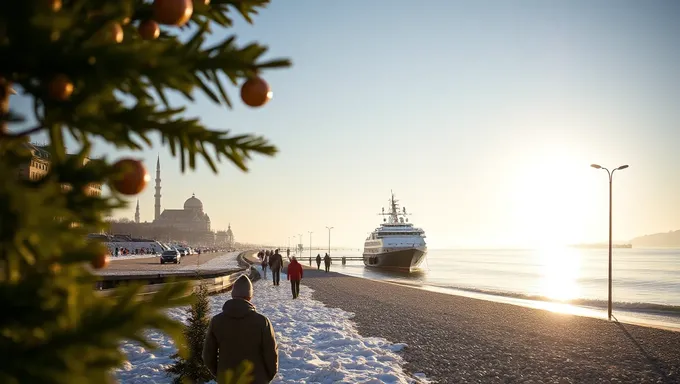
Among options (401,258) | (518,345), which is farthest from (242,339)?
(401,258)

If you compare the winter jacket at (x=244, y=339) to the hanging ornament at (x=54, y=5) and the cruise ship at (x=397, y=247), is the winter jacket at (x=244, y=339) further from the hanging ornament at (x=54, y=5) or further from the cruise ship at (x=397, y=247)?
the cruise ship at (x=397, y=247)

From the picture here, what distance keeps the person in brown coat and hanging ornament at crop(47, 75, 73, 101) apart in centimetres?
407

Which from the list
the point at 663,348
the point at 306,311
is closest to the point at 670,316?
the point at 663,348

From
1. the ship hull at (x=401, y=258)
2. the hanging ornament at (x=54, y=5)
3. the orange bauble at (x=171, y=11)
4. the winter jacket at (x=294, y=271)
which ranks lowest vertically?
the ship hull at (x=401, y=258)

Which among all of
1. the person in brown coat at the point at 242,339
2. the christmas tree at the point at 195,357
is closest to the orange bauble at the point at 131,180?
the person in brown coat at the point at 242,339

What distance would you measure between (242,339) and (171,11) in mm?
4240

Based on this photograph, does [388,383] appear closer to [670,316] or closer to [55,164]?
[55,164]

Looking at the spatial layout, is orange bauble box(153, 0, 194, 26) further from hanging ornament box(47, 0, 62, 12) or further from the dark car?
the dark car

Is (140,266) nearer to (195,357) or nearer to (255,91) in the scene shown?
(195,357)

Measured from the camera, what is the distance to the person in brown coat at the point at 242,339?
4750 mm

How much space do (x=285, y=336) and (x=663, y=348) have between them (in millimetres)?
11488

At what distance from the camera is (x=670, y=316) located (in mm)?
24969

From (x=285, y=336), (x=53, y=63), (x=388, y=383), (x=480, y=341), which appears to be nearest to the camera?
(x=53, y=63)

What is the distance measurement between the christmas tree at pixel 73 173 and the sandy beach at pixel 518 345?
29.2 ft
